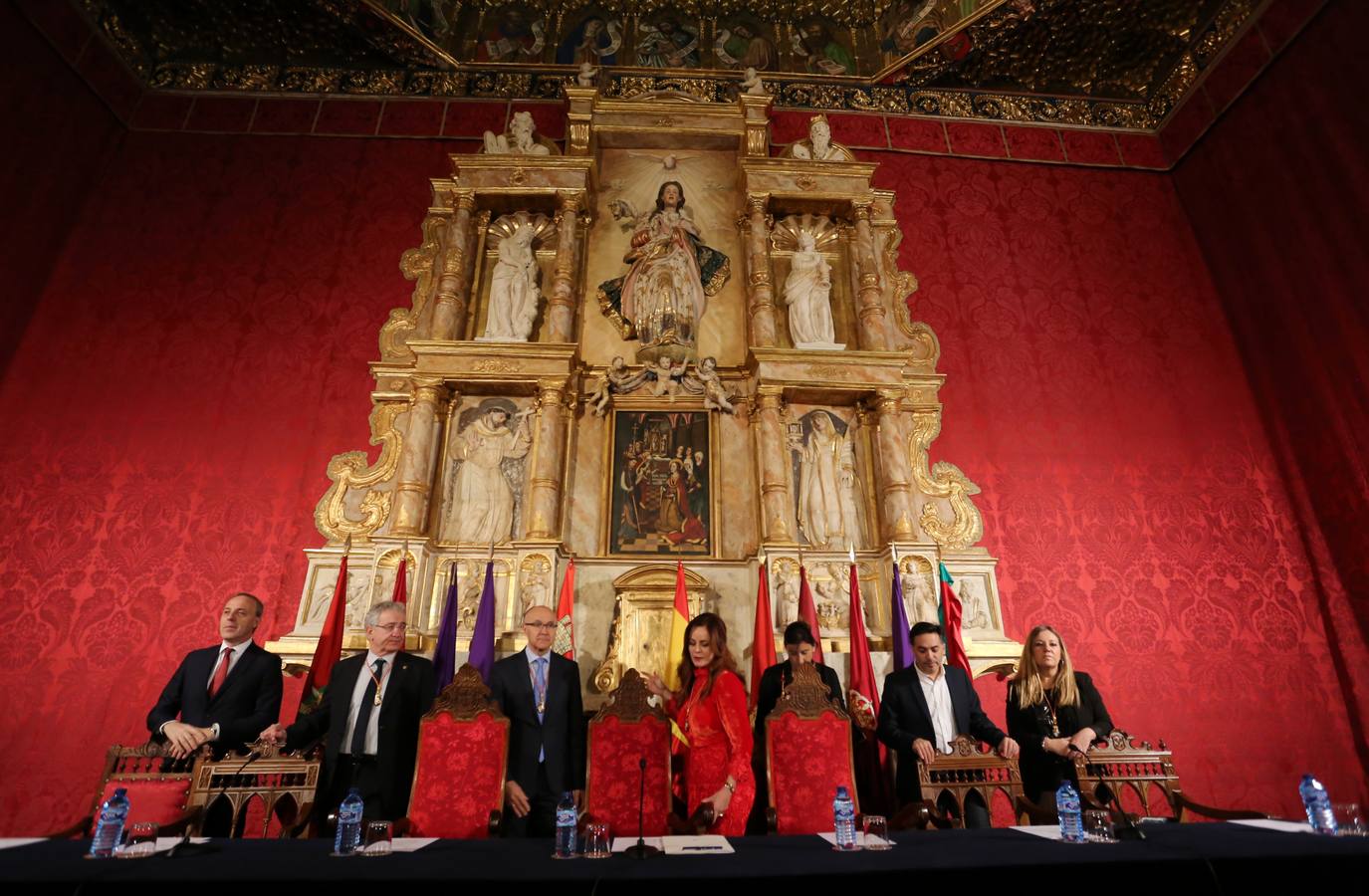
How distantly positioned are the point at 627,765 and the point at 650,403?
11.0 feet

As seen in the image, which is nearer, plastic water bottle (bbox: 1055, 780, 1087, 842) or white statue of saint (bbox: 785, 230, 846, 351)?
plastic water bottle (bbox: 1055, 780, 1087, 842)

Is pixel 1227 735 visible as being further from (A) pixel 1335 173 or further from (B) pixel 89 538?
(B) pixel 89 538

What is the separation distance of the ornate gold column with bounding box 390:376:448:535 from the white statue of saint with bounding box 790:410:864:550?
9.20 feet

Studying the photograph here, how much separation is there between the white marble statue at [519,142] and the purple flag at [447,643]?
4102 mm

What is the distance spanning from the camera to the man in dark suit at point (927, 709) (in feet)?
11.2

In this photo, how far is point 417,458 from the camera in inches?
220

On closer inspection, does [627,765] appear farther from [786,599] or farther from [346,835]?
[786,599]

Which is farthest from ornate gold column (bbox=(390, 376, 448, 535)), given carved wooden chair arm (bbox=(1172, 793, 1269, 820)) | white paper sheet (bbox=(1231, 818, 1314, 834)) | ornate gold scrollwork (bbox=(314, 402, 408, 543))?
white paper sheet (bbox=(1231, 818, 1314, 834))

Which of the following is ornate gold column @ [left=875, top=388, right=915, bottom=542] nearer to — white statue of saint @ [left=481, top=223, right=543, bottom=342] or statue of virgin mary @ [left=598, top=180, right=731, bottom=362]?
statue of virgin mary @ [left=598, top=180, right=731, bottom=362]

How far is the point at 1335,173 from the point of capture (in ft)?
19.8

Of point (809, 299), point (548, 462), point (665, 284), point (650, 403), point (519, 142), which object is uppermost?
point (519, 142)

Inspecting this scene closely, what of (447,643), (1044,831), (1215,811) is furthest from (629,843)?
(447,643)

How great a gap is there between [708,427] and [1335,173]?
17.8 feet

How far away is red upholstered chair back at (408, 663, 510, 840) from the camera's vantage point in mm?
3031
